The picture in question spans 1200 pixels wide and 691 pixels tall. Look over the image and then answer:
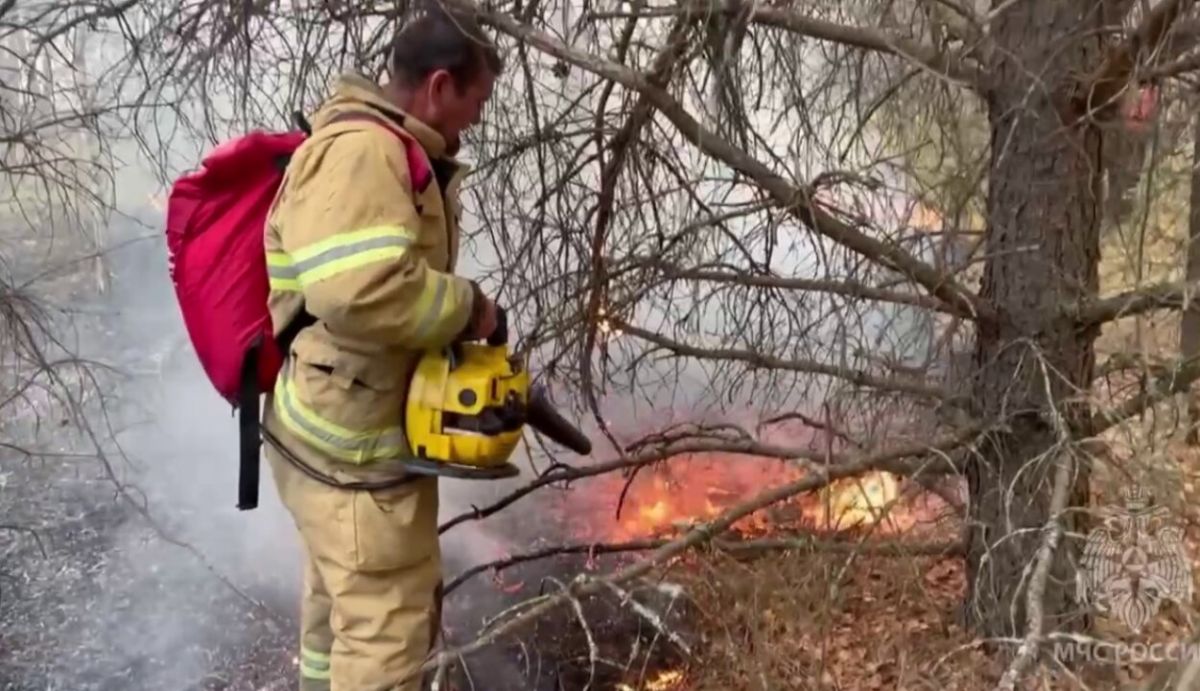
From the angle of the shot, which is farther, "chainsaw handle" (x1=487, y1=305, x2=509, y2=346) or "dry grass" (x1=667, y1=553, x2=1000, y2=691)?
"dry grass" (x1=667, y1=553, x2=1000, y2=691)

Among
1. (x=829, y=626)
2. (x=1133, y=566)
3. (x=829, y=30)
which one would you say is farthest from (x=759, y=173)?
(x=1133, y=566)

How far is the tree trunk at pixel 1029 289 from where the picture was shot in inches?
134

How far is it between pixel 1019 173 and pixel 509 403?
1.83m

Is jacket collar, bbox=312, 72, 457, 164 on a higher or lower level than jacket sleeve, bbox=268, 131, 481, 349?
higher

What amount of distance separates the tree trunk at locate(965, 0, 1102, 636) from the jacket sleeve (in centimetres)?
175

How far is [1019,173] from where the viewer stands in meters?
3.61

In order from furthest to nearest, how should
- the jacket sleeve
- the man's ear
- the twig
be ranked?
1. the man's ear
2. the jacket sleeve
3. the twig

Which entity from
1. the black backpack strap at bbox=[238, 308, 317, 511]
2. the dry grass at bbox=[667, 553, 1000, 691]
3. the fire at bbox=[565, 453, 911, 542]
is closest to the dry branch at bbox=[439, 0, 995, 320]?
the dry grass at bbox=[667, 553, 1000, 691]

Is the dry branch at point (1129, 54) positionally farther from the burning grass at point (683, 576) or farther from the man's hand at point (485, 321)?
the man's hand at point (485, 321)

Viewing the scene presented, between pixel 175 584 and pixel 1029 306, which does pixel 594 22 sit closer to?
pixel 1029 306

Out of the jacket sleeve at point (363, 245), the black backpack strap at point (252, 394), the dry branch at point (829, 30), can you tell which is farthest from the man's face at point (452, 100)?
the black backpack strap at point (252, 394)

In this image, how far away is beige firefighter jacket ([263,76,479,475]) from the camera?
8.71ft

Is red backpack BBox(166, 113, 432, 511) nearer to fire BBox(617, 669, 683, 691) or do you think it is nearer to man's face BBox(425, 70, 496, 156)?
man's face BBox(425, 70, 496, 156)

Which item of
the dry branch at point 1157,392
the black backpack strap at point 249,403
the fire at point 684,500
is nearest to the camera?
the dry branch at point 1157,392
